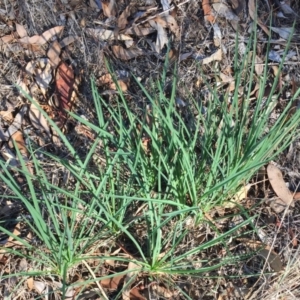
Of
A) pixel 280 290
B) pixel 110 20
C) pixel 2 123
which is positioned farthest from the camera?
pixel 110 20

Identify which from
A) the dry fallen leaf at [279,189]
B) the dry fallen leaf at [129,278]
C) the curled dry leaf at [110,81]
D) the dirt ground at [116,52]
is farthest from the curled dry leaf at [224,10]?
the dry fallen leaf at [129,278]

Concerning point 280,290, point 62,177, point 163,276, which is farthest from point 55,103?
point 280,290

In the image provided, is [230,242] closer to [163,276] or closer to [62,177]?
[163,276]

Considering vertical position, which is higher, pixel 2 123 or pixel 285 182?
pixel 2 123

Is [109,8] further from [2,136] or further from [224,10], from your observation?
[2,136]

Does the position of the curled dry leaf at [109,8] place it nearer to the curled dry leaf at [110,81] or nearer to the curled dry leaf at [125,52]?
the curled dry leaf at [125,52]

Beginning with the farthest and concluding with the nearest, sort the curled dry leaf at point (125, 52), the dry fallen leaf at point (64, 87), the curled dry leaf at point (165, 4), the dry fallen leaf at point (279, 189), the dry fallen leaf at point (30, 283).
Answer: the curled dry leaf at point (165, 4)
the curled dry leaf at point (125, 52)
the dry fallen leaf at point (64, 87)
the dry fallen leaf at point (279, 189)
the dry fallen leaf at point (30, 283)

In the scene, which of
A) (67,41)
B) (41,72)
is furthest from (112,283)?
(67,41)
